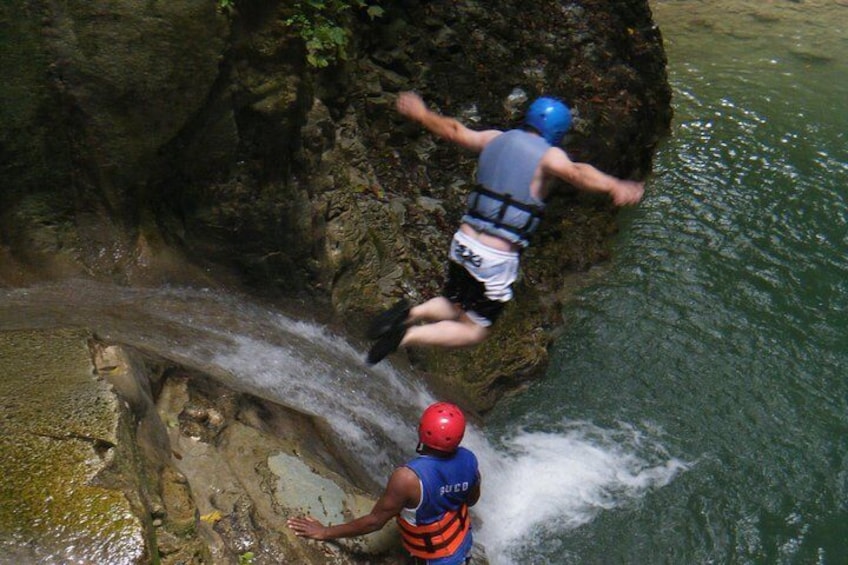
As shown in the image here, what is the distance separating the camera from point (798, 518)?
5820 millimetres

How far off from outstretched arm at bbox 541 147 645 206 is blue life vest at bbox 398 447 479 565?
5.49 feet

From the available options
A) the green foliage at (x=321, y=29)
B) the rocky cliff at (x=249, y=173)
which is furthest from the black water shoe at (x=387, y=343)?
the green foliage at (x=321, y=29)

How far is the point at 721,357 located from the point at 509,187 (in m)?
3.64

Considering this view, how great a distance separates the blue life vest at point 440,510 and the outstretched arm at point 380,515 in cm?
6

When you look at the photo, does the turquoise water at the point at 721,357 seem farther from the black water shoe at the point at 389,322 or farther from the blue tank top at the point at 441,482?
the black water shoe at the point at 389,322

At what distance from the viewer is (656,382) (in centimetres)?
708

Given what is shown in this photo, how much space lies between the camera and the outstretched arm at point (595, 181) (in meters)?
4.43

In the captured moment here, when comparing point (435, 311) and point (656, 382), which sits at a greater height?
point (435, 311)

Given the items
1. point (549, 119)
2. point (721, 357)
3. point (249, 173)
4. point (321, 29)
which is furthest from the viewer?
point (721, 357)

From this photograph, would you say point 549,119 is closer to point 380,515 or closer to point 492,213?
point 492,213

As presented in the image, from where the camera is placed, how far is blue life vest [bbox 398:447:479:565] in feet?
14.1

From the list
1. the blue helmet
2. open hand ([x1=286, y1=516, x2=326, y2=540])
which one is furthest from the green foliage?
open hand ([x1=286, y1=516, x2=326, y2=540])

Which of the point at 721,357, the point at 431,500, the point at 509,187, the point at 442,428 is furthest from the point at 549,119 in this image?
the point at 721,357

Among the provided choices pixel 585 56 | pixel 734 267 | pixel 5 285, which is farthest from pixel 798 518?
pixel 5 285
